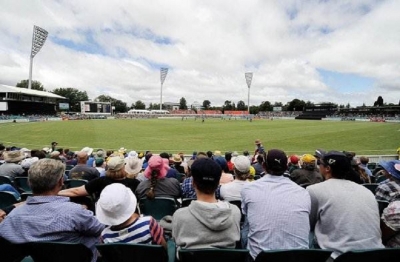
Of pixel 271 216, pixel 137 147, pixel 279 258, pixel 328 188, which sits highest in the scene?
pixel 328 188

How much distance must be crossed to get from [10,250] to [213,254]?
2.03 m

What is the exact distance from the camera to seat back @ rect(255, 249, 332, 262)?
88.6 inches

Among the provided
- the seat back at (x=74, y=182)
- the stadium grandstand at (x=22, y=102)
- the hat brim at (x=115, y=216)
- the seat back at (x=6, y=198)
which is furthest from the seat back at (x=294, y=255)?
the stadium grandstand at (x=22, y=102)

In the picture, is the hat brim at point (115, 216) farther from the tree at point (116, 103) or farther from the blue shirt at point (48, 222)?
the tree at point (116, 103)

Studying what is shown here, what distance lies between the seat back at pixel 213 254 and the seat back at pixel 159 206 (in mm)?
2000

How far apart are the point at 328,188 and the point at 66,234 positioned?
110 inches

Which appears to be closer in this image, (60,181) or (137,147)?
(60,181)

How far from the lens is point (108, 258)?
2527 mm

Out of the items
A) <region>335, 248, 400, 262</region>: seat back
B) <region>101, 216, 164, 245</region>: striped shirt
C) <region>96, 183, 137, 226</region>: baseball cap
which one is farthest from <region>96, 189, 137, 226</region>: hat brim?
<region>335, 248, 400, 262</region>: seat back

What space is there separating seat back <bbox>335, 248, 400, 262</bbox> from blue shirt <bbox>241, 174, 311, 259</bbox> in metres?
0.44

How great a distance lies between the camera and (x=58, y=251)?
98.6 inches

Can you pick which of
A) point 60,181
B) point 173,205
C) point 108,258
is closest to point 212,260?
point 108,258

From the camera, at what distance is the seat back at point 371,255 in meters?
2.32

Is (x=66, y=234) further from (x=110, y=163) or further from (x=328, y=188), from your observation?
(x=328, y=188)
